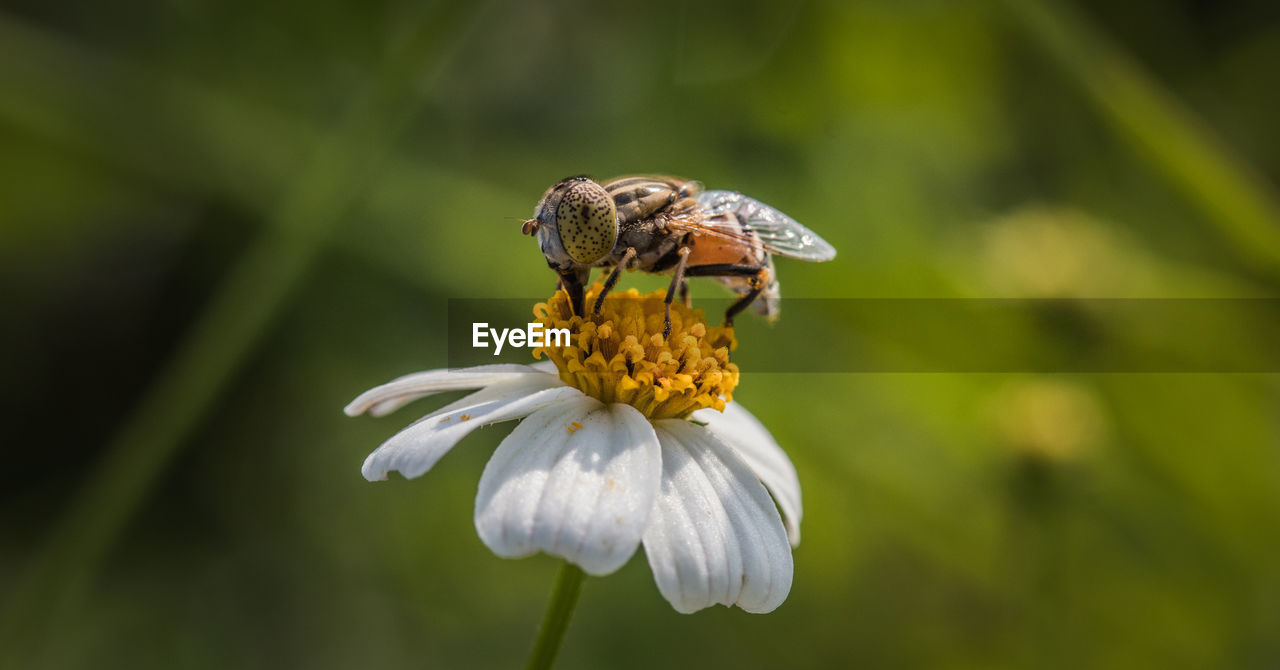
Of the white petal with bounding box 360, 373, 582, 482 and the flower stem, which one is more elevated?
the white petal with bounding box 360, 373, 582, 482

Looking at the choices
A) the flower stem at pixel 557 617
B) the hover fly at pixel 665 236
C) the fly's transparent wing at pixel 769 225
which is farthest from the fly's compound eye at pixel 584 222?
the flower stem at pixel 557 617

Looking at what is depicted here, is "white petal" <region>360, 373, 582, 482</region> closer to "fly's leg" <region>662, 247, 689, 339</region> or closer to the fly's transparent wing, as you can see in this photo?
"fly's leg" <region>662, 247, 689, 339</region>

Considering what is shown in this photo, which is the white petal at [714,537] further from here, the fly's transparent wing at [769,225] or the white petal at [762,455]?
the fly's transparent wing at [769,225]

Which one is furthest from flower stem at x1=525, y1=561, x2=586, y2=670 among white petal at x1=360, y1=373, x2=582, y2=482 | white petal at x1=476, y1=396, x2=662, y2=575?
white petal at x1=360, y1=373, x2=582, y2=482

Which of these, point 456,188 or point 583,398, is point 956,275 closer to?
point 456,188

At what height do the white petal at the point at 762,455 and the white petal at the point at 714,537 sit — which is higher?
the white petal at the point at 762,455
